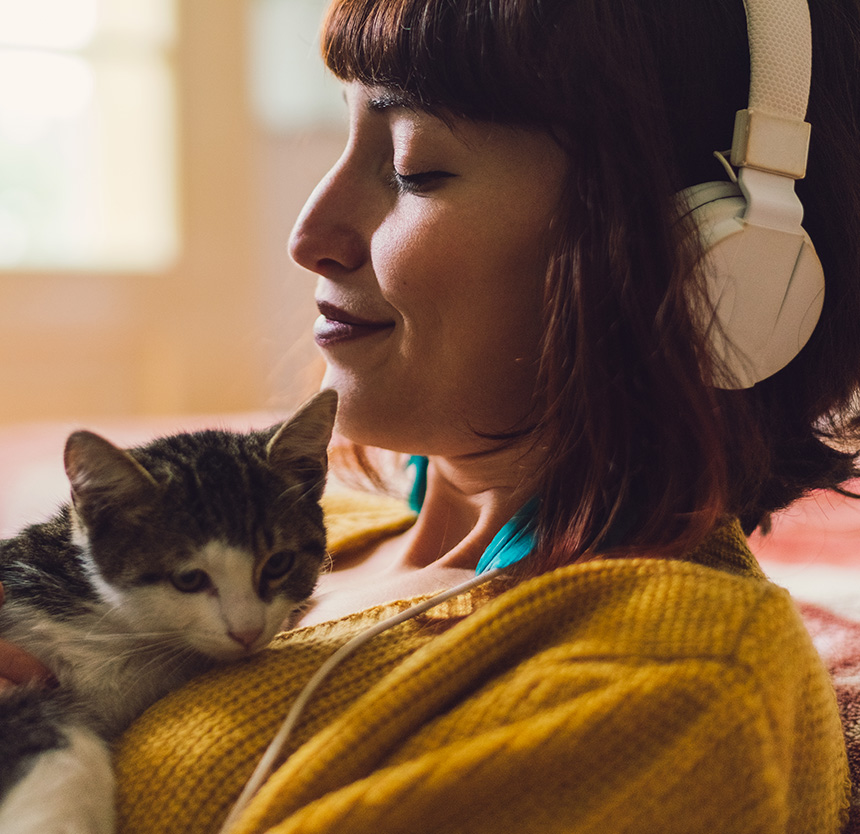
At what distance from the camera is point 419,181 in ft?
3.02

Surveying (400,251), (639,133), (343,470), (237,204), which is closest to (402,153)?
(400,251)

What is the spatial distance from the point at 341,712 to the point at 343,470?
3.07 ft

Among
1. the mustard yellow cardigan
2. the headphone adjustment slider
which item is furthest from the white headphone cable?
the headphone adjustment slider

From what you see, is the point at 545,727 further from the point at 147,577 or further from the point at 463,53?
the point at 463,53

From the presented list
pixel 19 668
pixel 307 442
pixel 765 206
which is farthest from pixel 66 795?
pixel 765 206

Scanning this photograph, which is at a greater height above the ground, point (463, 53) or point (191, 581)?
point (463, 53)

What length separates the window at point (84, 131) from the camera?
3.37 m

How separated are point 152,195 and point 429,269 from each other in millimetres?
3053

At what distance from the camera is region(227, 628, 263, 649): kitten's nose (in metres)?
0.78

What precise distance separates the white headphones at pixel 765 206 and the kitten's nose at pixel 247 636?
0.48 m

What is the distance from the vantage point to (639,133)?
80 cm

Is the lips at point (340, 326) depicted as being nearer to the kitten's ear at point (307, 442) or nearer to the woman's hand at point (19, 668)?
the kitten's ear at point (307, 442)

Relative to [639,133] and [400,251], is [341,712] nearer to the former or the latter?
[400,251]

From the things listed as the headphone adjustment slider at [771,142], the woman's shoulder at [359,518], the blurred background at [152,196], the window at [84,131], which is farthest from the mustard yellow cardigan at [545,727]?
the window at [84,131]
